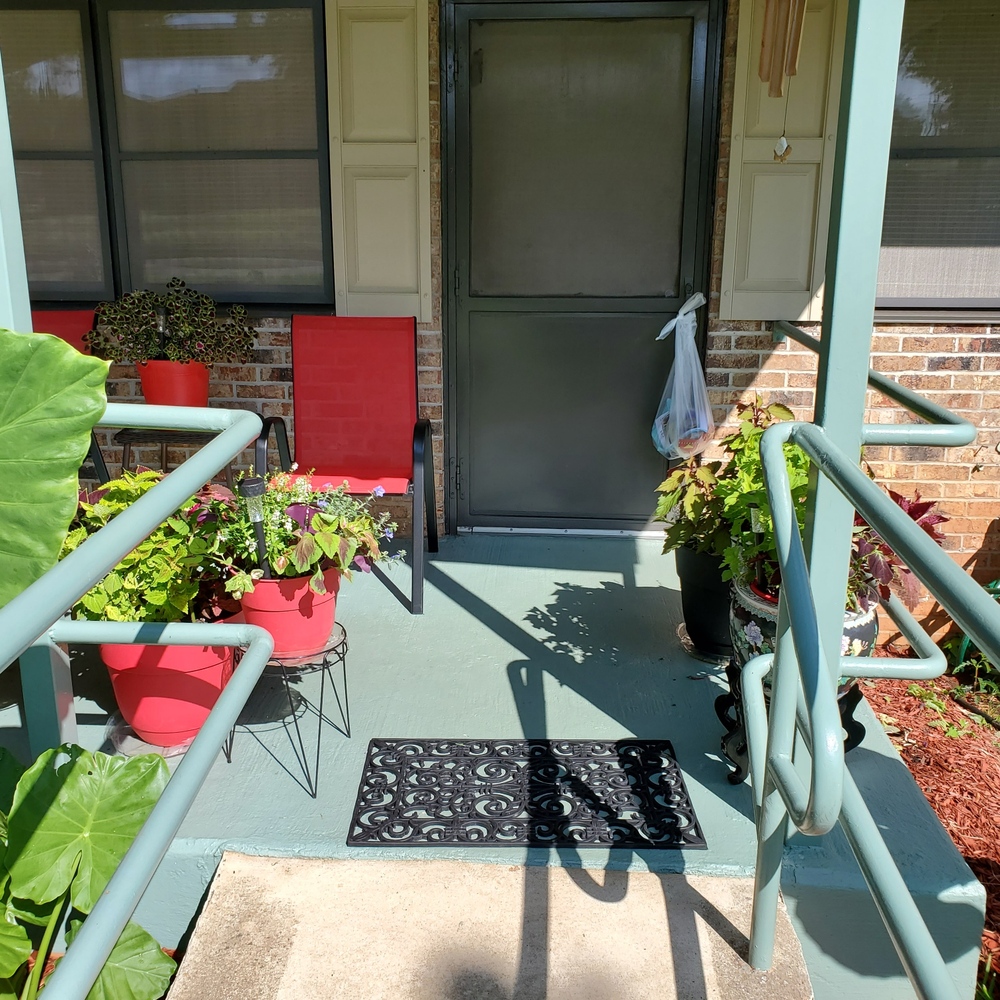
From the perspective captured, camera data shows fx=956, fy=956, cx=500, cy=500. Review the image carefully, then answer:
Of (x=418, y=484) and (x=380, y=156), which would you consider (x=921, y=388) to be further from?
(x=380, y=156)

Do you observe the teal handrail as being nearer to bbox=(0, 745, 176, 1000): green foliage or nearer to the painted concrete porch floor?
the painted concrete porch floor

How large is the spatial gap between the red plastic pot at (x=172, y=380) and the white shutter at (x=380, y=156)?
2.10ft

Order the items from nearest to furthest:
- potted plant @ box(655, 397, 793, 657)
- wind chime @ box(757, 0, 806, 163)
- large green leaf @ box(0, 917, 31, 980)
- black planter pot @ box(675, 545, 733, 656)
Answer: large green leaf @ box(0, 917, 31, 980)
potted plant @ box(655, 397, 793, 657)
black planter pot @ box(675, 545, 733, 656)
wind chime @ box(757, 0, 806, 163)

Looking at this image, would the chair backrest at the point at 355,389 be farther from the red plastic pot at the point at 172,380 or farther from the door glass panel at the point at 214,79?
Result: the door glass panel at the point at 214,79

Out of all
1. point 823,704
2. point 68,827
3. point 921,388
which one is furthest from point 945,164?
point 68,827

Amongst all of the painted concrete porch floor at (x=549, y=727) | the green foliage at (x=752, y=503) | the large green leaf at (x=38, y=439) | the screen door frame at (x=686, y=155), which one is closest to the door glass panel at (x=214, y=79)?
the screen door frame at (x=686, y=155)

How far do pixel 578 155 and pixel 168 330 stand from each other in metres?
1.71

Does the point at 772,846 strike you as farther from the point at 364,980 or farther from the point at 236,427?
the point at 236,427

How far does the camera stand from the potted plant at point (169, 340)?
352 cm

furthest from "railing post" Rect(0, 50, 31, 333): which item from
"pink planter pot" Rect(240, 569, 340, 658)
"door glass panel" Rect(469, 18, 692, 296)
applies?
"door glass panel" Rect(469, 18, 692, 296)

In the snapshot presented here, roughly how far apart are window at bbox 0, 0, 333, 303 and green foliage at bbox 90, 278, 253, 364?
29cm

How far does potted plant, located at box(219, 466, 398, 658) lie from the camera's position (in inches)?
93.1

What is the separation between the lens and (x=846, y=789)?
1.34 metres

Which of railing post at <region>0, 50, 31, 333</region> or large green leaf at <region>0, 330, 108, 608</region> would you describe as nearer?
large green leaf at <region>0, 330, 108, 608</region>
